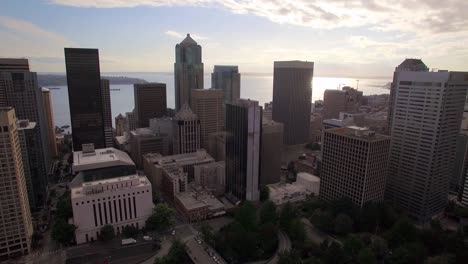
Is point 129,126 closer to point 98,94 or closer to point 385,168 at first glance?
point 98,94

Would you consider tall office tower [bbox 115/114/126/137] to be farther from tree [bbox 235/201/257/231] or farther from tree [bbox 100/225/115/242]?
tree [bbox 235/201/257/231]

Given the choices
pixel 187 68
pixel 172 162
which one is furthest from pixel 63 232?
pixel 187 68

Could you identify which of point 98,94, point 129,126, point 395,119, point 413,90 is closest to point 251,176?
point 395,119

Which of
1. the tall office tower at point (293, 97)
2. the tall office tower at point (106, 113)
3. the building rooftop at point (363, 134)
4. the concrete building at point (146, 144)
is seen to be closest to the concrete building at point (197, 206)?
the building rooftop at point (363, 134)

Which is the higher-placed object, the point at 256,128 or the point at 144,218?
the point at 256,128

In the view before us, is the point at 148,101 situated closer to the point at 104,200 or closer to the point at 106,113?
the point at 106,113
